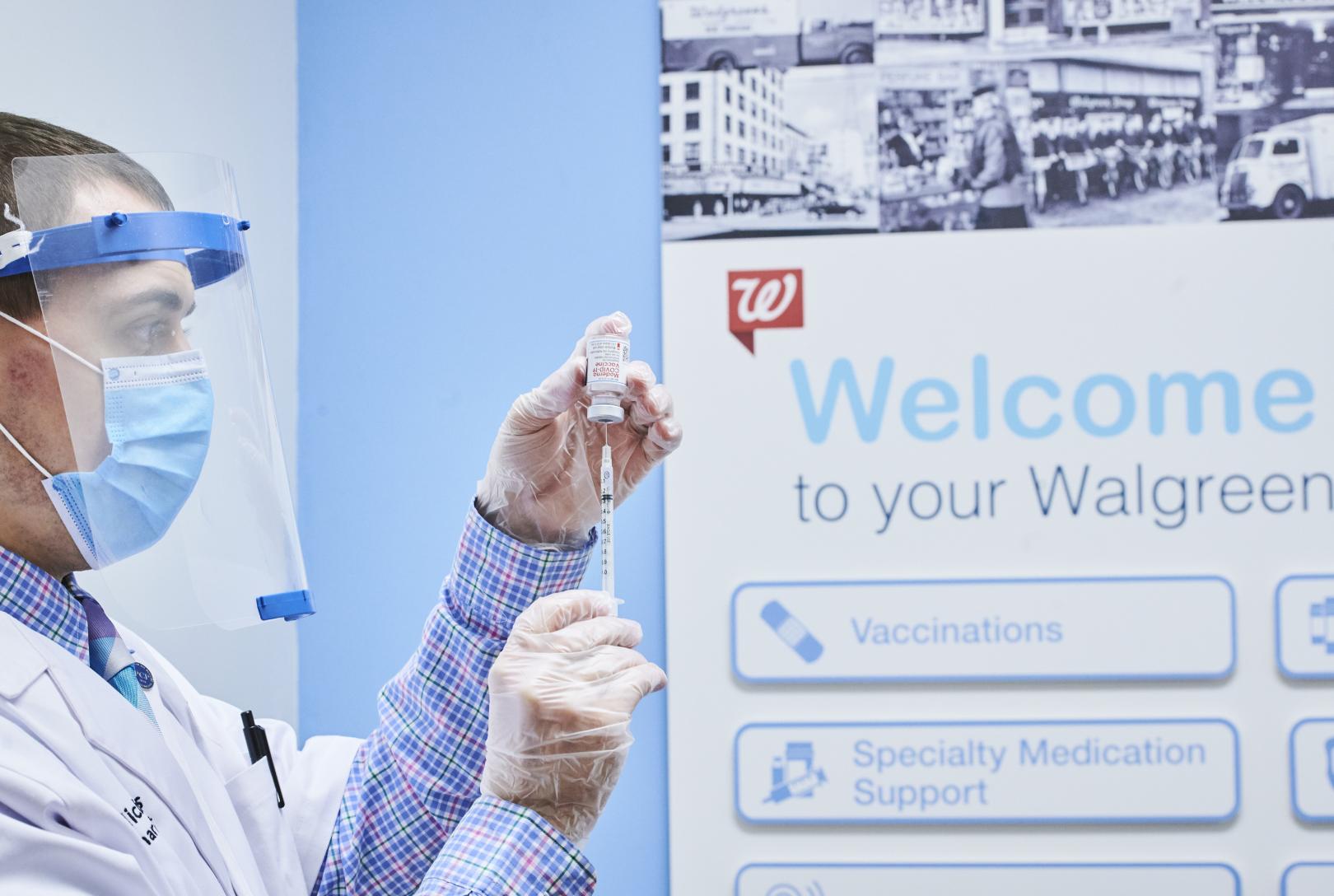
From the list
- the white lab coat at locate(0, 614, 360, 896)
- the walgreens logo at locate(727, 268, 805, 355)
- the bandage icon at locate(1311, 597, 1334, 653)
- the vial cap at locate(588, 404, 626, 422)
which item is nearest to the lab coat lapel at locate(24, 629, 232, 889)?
the white lab coat at locate(0, 614, 360, 896)

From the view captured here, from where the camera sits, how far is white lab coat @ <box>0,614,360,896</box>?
2.56 ft

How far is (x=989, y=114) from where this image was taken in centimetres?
174

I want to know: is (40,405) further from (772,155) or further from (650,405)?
(772,155)

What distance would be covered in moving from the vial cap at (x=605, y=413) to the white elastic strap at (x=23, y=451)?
17.9 inches

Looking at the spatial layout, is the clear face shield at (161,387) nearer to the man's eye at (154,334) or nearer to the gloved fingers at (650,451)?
the man's eye at (154,334)

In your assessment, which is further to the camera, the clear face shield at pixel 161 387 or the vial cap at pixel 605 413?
the vial cap at pixel 605 413

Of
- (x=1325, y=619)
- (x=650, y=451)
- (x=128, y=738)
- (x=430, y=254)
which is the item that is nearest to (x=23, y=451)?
(x=128, y=738)

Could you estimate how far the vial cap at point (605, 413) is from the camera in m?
1.00

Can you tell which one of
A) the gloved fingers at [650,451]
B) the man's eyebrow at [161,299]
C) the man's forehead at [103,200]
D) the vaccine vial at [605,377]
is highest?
the man's forehead at [103,200]

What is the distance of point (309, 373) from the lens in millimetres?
1839

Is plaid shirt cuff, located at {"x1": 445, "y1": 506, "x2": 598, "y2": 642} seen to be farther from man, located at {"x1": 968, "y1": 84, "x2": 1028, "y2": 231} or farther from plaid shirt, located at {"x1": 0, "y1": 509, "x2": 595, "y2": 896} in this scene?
man, located at {"x1": 968, "y1": 84, "x2": 1028, "y2": 231}

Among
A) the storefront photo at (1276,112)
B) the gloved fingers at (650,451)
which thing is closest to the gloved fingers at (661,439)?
the gloved fingers at (650,451)

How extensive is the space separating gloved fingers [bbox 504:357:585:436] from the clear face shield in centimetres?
23

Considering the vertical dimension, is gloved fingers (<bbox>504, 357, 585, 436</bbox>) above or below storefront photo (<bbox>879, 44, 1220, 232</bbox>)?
below
